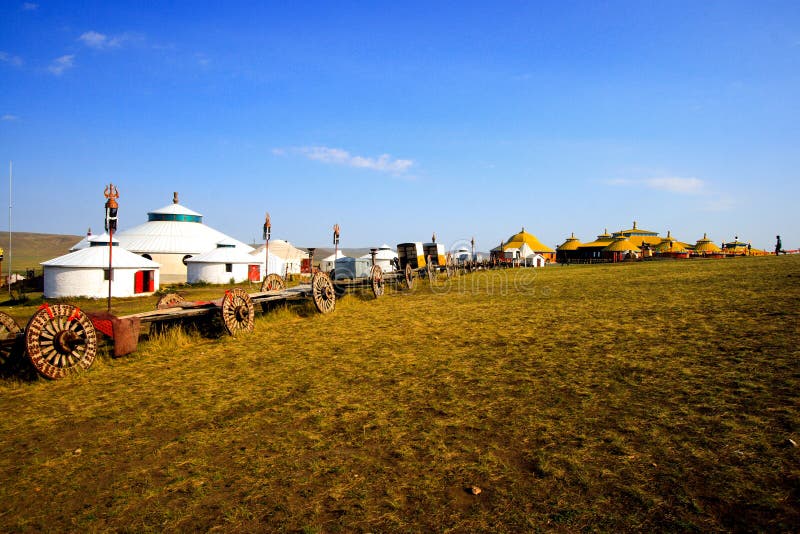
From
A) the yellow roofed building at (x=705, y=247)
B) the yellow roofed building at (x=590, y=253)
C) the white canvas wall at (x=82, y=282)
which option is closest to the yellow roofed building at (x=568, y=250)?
the yellow roofed building at (x=590, y=253)

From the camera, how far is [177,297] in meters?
13.5

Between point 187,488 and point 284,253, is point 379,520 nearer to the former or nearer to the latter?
point 187,488

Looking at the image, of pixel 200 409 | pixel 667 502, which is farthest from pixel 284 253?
pixel 667 502

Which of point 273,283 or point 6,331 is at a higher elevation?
point 273,283

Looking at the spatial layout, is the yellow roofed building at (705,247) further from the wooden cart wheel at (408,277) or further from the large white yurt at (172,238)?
the large white yurt at (172,238)

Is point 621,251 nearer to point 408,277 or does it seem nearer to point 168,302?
point 408,277

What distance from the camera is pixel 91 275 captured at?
1176 inches

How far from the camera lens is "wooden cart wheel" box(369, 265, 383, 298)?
20.5 metres

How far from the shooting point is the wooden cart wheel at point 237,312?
1188 cm

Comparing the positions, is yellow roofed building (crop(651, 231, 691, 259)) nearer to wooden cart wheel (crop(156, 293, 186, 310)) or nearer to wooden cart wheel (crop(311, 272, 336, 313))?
wooden cart wheel (crop(311, 272, 336, 313))

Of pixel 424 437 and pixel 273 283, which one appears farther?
pixel 273 283

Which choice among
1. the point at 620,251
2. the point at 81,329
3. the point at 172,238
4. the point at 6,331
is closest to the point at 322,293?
the point at 81,329

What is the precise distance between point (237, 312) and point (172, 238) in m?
37.9

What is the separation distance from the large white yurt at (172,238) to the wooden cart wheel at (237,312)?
32.4 meters
